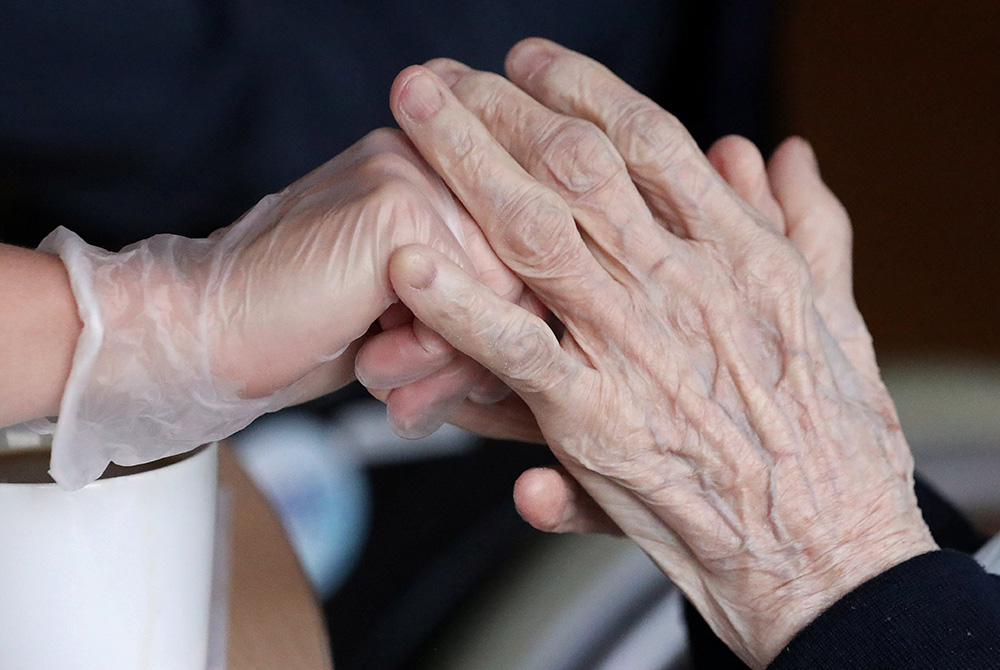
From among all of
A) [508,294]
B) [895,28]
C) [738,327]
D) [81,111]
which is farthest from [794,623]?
[895,28]

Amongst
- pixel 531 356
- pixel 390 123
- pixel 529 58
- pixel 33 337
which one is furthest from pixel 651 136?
pixel 390 123

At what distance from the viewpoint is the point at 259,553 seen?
28.7 inches

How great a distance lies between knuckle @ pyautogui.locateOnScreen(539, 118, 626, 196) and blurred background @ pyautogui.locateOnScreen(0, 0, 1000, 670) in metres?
0.59

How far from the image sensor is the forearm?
1.82 feet

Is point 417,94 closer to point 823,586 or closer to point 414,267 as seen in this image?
point 414,267

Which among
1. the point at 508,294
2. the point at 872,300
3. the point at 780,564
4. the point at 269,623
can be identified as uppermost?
the point at 508,294

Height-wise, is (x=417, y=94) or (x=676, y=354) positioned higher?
(x=417, y=94)

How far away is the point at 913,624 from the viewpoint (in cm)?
66

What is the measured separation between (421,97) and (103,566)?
0.37 m

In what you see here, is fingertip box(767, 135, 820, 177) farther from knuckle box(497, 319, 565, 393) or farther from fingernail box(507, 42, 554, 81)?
knuckle box(497, 319, 565, 393)

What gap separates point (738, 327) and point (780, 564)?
0.20m

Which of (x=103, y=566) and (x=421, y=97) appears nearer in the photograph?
(x=103, y=566)

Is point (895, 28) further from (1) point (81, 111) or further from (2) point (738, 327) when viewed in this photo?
(1) point (81, 111)

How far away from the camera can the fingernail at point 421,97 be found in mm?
652
